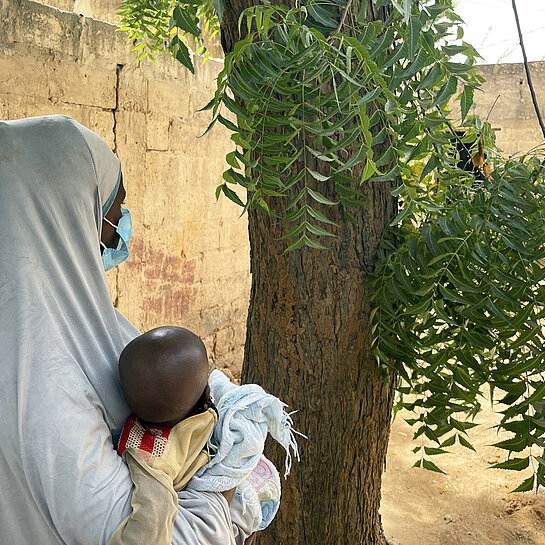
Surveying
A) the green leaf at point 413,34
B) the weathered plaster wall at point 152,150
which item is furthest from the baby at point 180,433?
the weathered plaster wall at point 152,150

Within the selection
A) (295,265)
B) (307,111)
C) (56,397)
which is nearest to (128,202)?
(295,265)

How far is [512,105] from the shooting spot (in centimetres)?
853

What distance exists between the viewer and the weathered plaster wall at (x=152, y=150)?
385 cm

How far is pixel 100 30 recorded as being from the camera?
13.9 feet

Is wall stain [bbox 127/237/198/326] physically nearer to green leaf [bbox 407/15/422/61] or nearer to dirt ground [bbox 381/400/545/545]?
dirt ground [bbox 381/400/545/545]

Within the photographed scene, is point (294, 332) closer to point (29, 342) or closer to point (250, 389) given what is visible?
point (250, 389)

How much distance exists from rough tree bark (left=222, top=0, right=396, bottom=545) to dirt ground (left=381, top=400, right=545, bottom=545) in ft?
4.92

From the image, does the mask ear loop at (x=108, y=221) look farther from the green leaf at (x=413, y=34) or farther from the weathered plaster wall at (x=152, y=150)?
the weathered plaster wall at (x=152, y=150)

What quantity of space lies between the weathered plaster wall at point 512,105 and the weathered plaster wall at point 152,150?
4.56 metres

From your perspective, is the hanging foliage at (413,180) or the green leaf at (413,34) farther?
the hanging foliage at (413,180)

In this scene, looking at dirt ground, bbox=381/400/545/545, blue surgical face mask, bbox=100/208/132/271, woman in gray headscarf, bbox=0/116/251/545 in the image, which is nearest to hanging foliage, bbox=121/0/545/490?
blue surgical face mask, bbox=100/208/132/271

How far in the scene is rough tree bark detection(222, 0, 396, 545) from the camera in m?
2.39

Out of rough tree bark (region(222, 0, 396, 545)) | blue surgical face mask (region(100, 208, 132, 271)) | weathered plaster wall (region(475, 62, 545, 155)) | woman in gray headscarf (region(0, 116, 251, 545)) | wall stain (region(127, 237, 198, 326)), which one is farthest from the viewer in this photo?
weathered plaster wall (region(475, 62, 545, 155))

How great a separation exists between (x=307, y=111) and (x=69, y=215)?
84 centimetres
